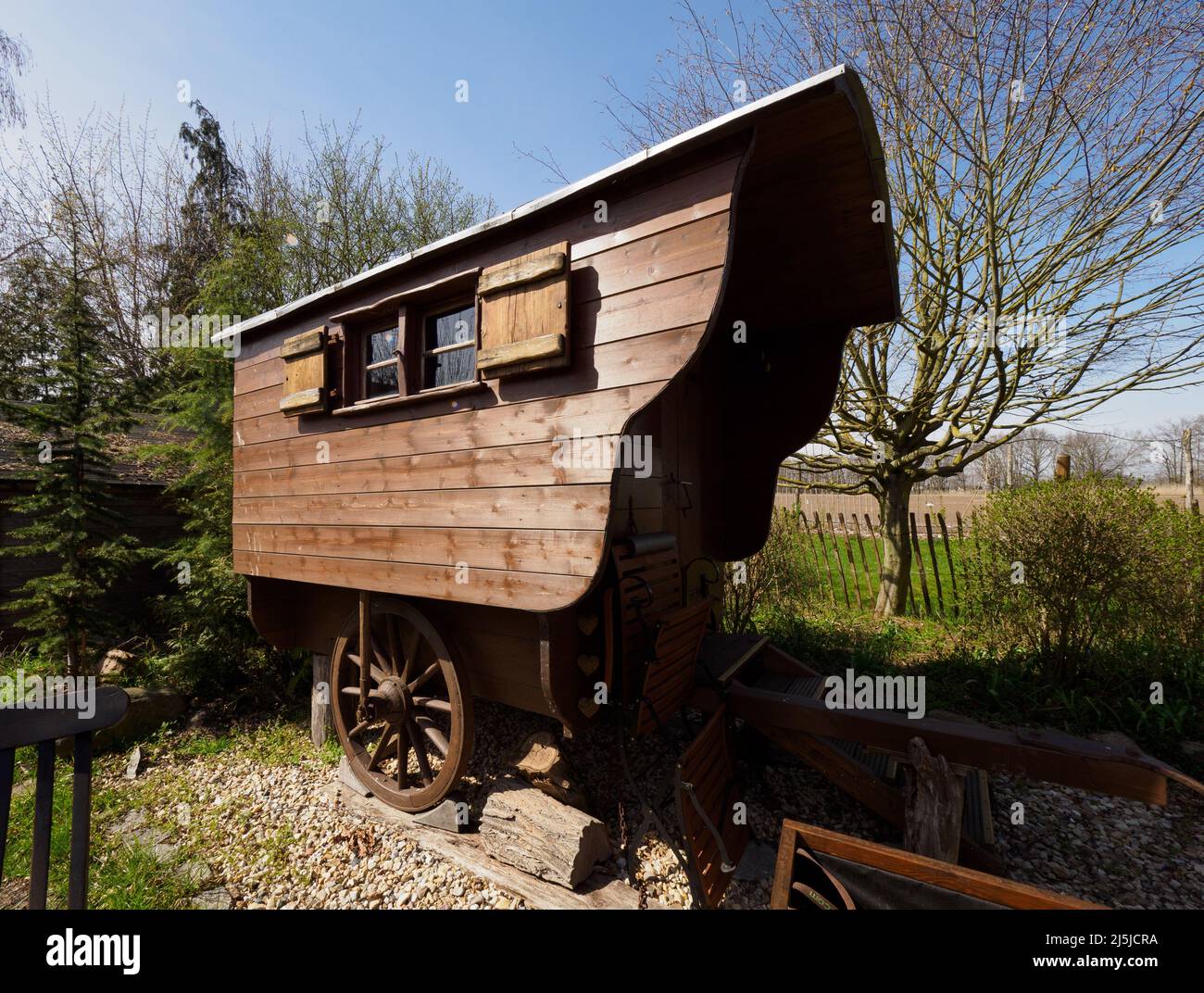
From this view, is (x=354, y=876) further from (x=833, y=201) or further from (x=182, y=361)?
(x=182, y=361)

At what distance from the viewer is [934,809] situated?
2600mm

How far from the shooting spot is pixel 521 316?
2.89 m

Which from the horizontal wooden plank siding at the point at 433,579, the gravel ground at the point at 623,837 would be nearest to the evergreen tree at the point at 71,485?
the gravel ground at the point at 623,837

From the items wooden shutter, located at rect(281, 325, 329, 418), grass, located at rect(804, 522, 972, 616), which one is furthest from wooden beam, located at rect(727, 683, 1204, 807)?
grass, located at rect(804, 522, 972, 616)

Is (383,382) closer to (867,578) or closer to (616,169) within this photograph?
(616,169)

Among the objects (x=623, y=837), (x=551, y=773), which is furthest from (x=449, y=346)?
(x=623, y=837)

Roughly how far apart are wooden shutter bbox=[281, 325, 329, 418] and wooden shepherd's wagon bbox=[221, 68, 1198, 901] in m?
0.02

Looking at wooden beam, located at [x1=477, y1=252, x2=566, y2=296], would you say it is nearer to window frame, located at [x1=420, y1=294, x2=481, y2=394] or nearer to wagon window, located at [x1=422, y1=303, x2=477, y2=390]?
window frame, located at [x1=420, y1=294, x2=481, y2=394]

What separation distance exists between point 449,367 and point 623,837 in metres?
3.20

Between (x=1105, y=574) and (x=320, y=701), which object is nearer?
(x=1105, y=574)

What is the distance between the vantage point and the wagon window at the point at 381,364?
3.86 m

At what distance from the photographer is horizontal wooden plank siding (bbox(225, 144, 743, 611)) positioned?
2465 mm

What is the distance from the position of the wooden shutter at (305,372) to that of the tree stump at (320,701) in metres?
2.44

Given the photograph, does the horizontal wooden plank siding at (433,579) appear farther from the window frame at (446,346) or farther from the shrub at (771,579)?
the shrub at (771,579)
